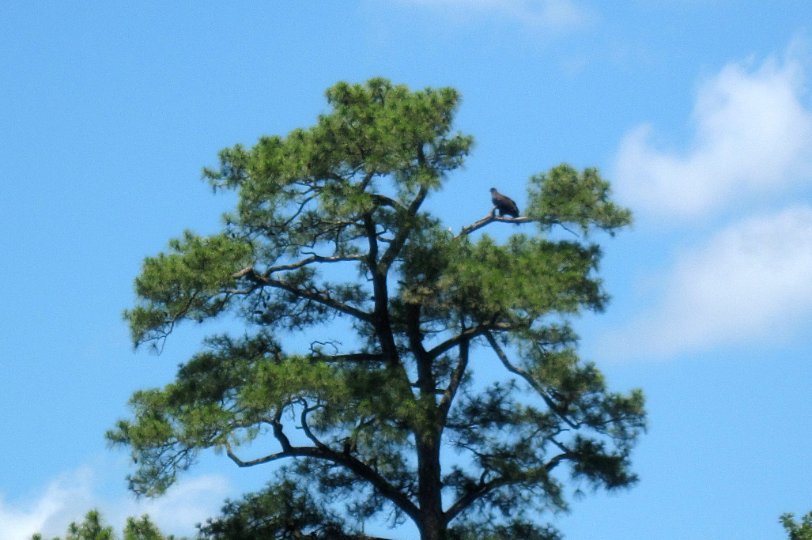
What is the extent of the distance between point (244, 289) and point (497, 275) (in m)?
2.38

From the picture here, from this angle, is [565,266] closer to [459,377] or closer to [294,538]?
[459,377]

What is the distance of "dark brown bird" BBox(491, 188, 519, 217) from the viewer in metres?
13.2

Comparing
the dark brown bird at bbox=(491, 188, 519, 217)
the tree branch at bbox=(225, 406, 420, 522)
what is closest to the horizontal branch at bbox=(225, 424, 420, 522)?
the tree branch at bbox=(225, 406, 420, 522)

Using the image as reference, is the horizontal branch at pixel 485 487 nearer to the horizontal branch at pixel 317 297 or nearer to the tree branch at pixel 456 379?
the tree branch at pixel 456 379

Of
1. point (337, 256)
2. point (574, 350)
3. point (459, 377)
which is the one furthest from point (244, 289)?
point (574, 350)

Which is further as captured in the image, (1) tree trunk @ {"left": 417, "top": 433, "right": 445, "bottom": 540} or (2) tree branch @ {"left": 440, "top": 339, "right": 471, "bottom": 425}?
(2) tree branch @ {"left": 440, "top": 339, "right": 471, "bottom": 425}

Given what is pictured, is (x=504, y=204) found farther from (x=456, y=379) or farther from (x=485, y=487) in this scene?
(x=485, y=487)

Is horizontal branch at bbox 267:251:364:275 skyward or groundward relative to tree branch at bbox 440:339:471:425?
skyward

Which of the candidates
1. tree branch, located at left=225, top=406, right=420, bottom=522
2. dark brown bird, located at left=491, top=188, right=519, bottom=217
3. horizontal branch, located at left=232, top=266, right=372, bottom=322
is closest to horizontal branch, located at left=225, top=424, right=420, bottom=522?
tree branch, located at left=225, top=406, right=420, bottom=522

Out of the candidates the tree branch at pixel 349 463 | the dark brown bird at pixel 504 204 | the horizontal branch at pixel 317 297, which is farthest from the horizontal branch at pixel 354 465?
the dark brown bird at pixel 504 204

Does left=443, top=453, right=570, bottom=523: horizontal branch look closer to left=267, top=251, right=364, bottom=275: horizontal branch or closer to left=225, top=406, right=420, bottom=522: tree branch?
left=225, top=406, right=420, bottom=522: tree branch

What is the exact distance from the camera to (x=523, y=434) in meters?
13.2

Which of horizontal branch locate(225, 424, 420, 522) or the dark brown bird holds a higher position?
the dark brown bird

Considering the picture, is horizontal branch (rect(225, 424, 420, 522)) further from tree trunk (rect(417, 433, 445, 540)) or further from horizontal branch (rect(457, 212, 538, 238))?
horizontal branch (rect(457, 212, 538, 238))
